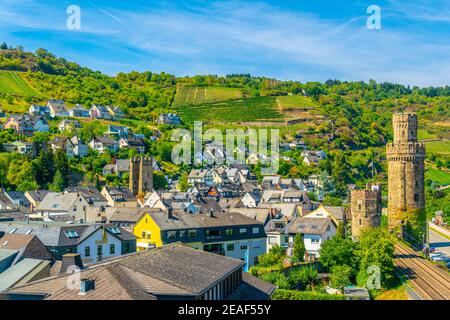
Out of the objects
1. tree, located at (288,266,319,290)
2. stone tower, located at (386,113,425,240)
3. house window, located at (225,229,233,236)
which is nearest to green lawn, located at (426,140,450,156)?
stone tower, located at (386,113,425,240)

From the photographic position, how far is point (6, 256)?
97.2 ft

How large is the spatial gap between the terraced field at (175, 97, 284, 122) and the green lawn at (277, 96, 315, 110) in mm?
2314

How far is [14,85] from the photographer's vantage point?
5566 inches

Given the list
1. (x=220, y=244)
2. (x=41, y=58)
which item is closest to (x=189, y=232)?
(x=220, y=244)

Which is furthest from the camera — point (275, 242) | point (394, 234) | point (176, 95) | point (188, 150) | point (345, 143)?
point (176, 95)

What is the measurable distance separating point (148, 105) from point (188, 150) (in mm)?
49503

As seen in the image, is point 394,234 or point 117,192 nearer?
point 394,234

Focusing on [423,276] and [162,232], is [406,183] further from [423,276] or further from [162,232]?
[162,232]

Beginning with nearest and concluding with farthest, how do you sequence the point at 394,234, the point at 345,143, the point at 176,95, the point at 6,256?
the point at 6,256
the point at 394,234
the point at 345,143
the point at 176,95

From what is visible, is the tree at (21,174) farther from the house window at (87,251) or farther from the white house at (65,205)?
the house window at (87,251)

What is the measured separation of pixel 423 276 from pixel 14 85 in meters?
128

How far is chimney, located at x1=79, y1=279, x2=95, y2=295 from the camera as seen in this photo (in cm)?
1545
